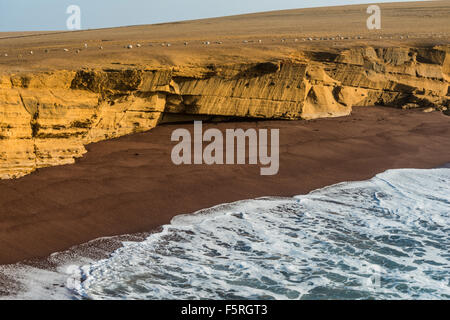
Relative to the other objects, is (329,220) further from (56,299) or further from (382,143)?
(382,143)

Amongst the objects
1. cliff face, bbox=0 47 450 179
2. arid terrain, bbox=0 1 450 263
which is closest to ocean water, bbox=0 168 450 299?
arid terrain, bbox=0 1 450 263

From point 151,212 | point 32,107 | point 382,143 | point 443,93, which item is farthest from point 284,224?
point 443,93

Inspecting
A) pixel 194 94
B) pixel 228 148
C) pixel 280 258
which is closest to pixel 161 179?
pixel 228 148

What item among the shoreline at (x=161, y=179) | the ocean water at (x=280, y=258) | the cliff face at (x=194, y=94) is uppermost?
the cliff face at (x=194, y=94)

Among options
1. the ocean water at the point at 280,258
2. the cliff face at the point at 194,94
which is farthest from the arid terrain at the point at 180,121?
the ocean water at the point at 280,258

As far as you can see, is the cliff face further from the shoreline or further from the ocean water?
the ocean water

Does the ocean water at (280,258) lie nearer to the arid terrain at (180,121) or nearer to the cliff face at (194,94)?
the arid terrain at (180,121)
